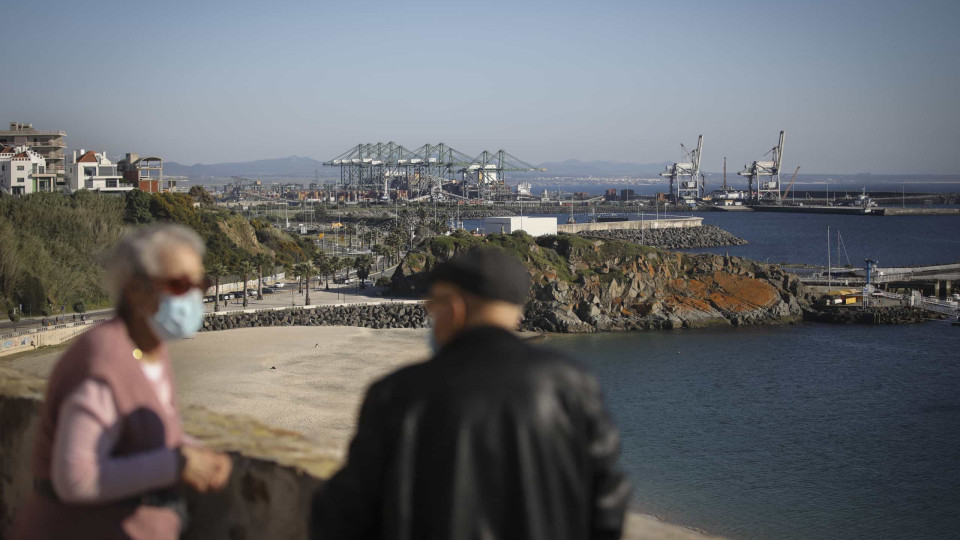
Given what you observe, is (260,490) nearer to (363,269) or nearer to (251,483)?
(251,483)

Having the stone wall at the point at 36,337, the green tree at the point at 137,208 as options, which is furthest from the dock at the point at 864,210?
the stone wall at the point at 36,337

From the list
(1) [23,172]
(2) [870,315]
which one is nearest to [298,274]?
(1) [23,172]

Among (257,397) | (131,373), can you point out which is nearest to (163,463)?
(131,373)

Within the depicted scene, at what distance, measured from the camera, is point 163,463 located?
1.69 meters

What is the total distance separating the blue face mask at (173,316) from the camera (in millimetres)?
1703

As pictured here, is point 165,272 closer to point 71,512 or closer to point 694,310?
point 71,512

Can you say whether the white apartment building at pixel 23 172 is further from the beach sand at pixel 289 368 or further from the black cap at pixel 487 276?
the black cap at pixel 487 276

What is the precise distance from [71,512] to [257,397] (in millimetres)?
17665

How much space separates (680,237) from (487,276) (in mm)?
74738

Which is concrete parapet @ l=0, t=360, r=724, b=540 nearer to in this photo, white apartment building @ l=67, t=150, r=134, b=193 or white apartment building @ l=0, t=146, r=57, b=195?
white apartment building @ l=0, t=146, r=57, b=195

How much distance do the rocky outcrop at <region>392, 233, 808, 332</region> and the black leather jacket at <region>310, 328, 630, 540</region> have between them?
99.7 feet

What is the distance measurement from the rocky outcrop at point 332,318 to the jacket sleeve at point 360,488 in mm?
27289

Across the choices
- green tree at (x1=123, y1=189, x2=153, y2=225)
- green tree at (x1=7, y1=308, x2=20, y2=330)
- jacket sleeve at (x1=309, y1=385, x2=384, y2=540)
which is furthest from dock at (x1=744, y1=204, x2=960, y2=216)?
jacket sleeve at (x1=309, y1=385, x2=384, y2=540)

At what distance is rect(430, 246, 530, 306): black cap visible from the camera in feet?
4.95
